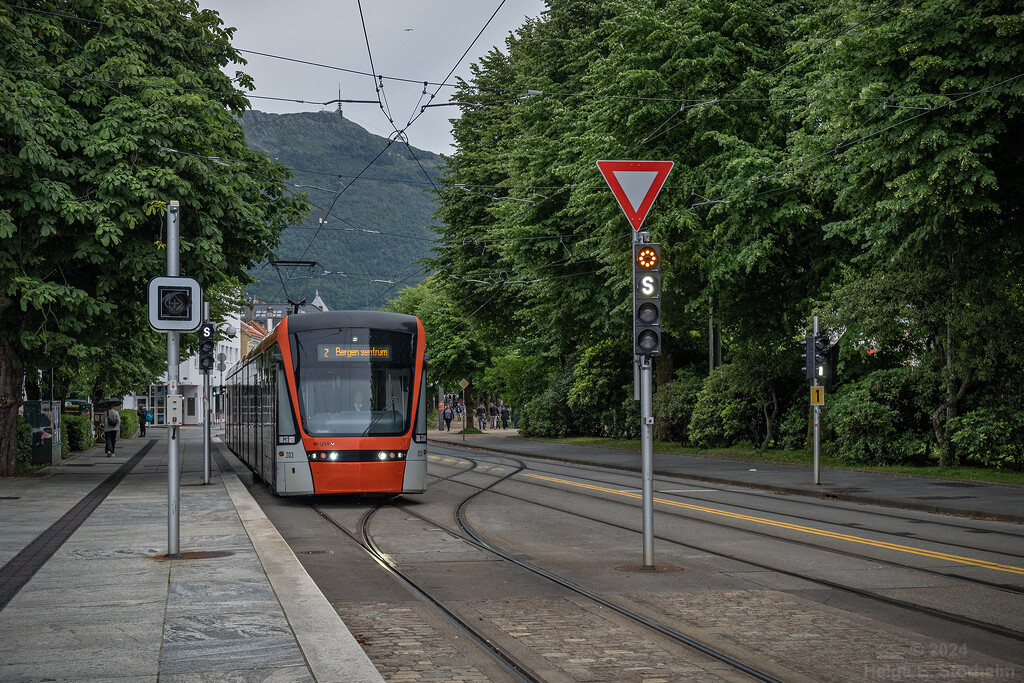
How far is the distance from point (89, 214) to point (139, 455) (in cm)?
2099

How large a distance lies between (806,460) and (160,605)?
23749 millimetres

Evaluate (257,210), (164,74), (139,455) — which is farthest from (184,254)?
(139,455)

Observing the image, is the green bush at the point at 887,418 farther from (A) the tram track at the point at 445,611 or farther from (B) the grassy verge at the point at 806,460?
(A) the tram track at the point at 445,611

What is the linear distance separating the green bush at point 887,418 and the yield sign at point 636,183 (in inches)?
695

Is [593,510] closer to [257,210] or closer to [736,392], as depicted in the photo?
[257,210]

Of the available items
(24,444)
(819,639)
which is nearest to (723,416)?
(24,444)

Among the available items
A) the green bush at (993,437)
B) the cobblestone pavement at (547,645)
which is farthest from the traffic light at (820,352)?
the cobblestone pavement at (547,645)

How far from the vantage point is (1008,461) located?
76.4 feet

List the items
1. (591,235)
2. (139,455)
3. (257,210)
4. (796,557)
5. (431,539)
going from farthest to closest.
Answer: (139,455) < (591,235) < (257,210) < (431,539) < (796,557)

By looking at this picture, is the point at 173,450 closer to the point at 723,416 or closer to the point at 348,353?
the point at 348,353

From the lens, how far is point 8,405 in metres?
25.0

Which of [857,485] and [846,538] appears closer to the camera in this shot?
[846,538]

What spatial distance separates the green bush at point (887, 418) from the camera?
26469mm

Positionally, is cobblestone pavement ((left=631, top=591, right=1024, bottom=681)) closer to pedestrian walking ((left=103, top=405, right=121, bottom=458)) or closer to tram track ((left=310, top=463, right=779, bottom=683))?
tram track ((left=310, top=463, right=779, bottom=683))
